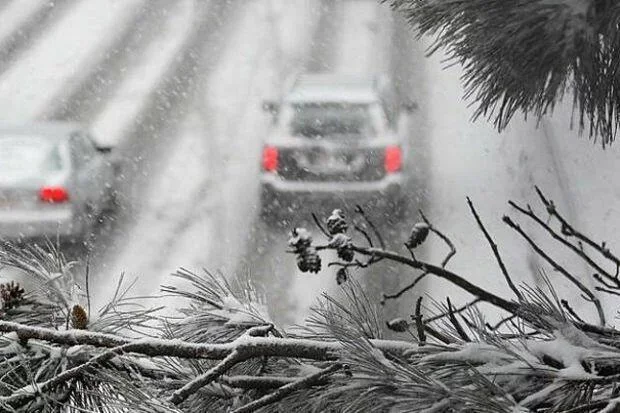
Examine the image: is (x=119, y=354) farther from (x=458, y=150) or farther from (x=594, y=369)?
(x=458, y=150)

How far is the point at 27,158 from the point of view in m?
10.5

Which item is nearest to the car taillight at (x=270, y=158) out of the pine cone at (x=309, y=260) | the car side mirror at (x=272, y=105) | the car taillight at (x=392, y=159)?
the car side mirror at (x=272, y=105)

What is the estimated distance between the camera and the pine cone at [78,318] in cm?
204

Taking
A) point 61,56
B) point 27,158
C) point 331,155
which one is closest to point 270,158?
point 331,155

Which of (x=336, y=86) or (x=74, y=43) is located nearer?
(x=336, y=86)

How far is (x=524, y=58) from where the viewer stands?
1.90 meters

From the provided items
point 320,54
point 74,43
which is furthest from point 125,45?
point 320,54

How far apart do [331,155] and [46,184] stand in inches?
109

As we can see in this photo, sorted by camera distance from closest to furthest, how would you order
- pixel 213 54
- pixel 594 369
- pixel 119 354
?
pixel 594 369
pixel 119 354
pixel 213 54

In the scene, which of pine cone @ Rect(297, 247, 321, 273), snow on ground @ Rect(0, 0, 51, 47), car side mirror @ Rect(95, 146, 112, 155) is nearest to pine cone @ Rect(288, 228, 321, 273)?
pine cone @ Rect(297, 247, 321, 273)

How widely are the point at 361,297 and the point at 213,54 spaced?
52.9 ft

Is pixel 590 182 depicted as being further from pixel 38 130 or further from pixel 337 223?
pixel 337 223

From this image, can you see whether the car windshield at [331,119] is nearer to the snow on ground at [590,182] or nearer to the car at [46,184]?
the snow on ground at [590,182]

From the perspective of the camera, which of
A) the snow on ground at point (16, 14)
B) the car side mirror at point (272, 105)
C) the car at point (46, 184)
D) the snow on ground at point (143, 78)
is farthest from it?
the snow on ground at point (16, 14)
